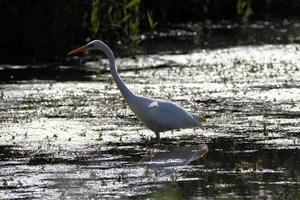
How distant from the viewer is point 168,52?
25281mm

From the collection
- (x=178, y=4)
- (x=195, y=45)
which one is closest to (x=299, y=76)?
(x=195, y=45)

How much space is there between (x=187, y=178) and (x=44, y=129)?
410cm

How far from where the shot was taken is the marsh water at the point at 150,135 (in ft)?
33.7

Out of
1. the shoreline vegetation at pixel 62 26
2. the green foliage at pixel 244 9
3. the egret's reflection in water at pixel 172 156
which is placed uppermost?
the green foliage at pixel 244 9

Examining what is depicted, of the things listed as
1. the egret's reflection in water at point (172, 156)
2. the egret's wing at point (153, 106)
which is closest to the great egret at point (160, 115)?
the egret's wing at point (153, 106)

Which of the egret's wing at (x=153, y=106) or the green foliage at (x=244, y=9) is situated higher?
the green foliage at (x=244, y=9)

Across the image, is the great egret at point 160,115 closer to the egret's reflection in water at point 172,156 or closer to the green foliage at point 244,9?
the egret's reflection in water at point 172,156

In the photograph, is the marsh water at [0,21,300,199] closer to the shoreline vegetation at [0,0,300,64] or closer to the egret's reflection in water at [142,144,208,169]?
the egret's reflection in water at [142,144,208,169]

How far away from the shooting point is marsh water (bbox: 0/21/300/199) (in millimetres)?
10273

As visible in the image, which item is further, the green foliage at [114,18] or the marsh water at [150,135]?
the green foliage at [114,18]

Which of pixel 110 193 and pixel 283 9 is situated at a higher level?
pixel 283 9

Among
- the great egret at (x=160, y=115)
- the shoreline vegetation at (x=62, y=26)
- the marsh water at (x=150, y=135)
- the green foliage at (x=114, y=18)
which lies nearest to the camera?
the marsh water at (x=150, y=135)

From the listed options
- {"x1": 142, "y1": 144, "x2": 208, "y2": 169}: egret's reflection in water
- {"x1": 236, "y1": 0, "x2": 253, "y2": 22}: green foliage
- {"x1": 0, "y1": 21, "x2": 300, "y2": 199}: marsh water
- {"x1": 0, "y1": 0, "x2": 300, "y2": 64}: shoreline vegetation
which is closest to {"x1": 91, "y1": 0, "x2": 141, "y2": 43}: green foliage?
{"x1": 0, "y1": 0, "x2": 300, "y2": 64}: shoreline vegetation

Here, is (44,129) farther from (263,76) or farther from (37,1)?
(37,1)
